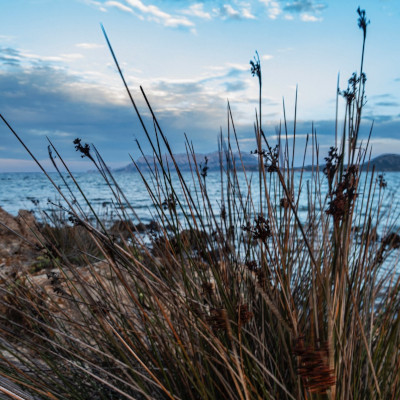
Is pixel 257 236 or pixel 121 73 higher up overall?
pixel 121 73

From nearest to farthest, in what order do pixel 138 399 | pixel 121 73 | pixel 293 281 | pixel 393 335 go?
pixel 121 73 → pixel 393 335 → pixel 138 399 → pixel 293 281

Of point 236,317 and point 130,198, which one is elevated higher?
point 236,317

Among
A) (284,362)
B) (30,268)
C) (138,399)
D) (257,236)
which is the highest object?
(257,236)

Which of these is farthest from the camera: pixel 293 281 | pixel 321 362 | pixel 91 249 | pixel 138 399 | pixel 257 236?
pixel 91 249

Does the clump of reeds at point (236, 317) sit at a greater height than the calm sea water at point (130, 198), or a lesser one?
greater

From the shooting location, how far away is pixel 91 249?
4.90 metres

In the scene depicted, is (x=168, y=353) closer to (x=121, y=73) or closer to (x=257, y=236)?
(x=257, y=236)

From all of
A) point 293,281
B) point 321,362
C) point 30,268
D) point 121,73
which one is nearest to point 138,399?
point 293,281

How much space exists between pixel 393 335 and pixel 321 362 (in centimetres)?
72

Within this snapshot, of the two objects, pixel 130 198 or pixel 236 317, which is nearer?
pixel 236 317

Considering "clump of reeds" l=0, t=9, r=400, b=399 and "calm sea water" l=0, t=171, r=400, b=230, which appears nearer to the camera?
"clump of reeds" l=0, t=9, r=400, b=399

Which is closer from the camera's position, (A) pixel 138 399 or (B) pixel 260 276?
(B) pixel 260 276

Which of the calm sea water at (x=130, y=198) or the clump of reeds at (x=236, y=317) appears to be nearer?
the clump of reeds at (x=236, y=317)

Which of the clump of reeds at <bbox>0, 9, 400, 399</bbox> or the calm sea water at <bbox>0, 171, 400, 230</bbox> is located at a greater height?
the clump of reeds at <bbox>0, 9, 400, 399</bbox>
